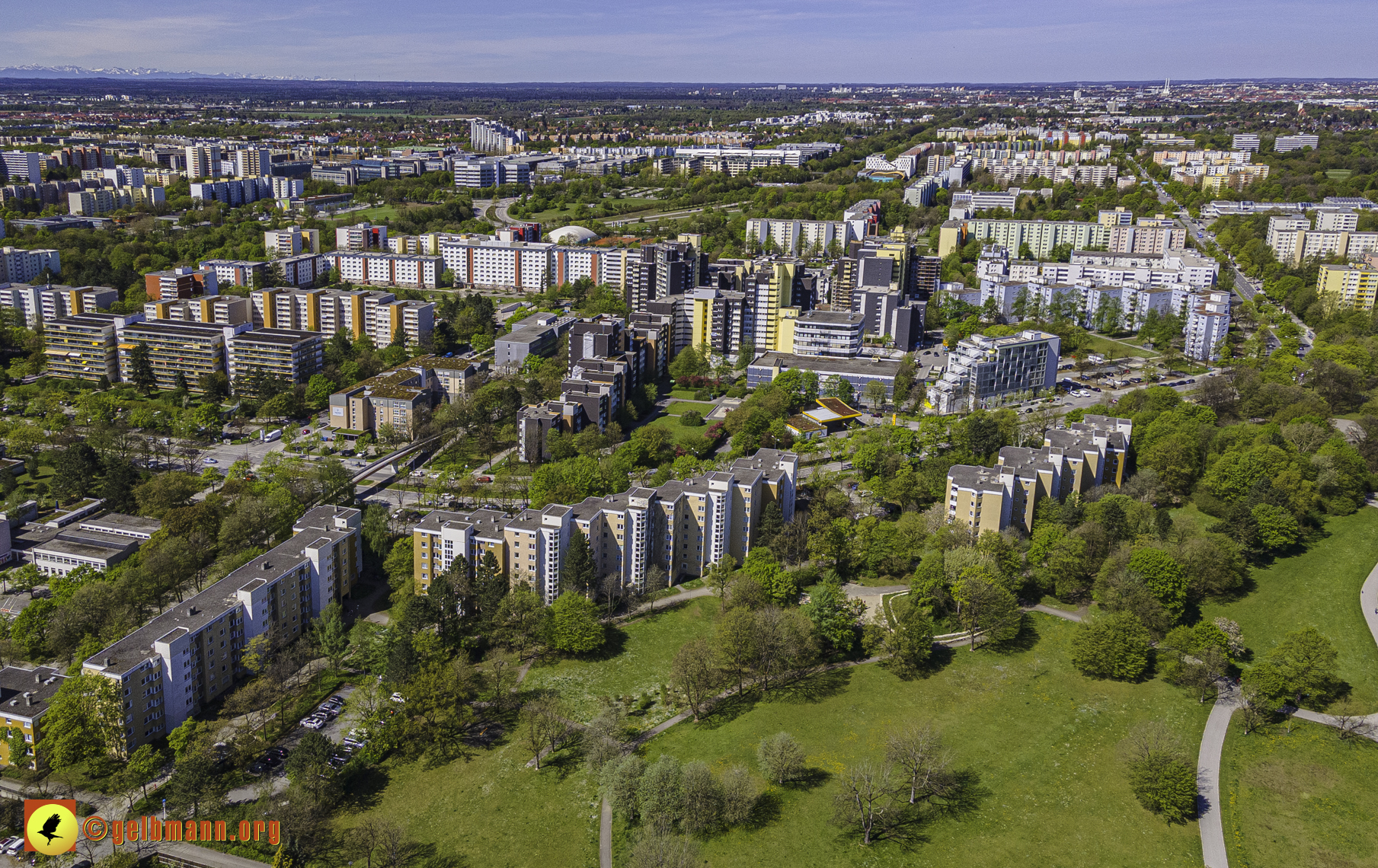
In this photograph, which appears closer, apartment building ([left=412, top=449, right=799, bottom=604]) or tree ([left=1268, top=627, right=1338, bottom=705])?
tree ([left=1268, top=627, right=1338, bottom=705])

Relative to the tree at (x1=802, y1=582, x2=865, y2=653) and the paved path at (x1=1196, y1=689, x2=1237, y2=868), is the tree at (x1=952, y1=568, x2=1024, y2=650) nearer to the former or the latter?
the tree at (x1=802, y1=582, x2=865, y2=653)

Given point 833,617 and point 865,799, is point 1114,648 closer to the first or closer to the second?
point 833,617

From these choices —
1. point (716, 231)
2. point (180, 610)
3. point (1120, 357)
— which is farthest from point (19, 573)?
point (716, 231)

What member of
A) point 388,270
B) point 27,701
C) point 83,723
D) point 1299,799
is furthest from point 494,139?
point 1299,799

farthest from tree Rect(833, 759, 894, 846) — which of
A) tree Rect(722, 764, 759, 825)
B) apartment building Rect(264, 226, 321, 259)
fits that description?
apartment building Rect(264, 226, 321, 259)

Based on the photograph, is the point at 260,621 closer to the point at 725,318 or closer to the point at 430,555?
the point at 430,555

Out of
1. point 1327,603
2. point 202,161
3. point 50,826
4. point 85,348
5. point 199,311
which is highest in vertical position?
point 202,161
